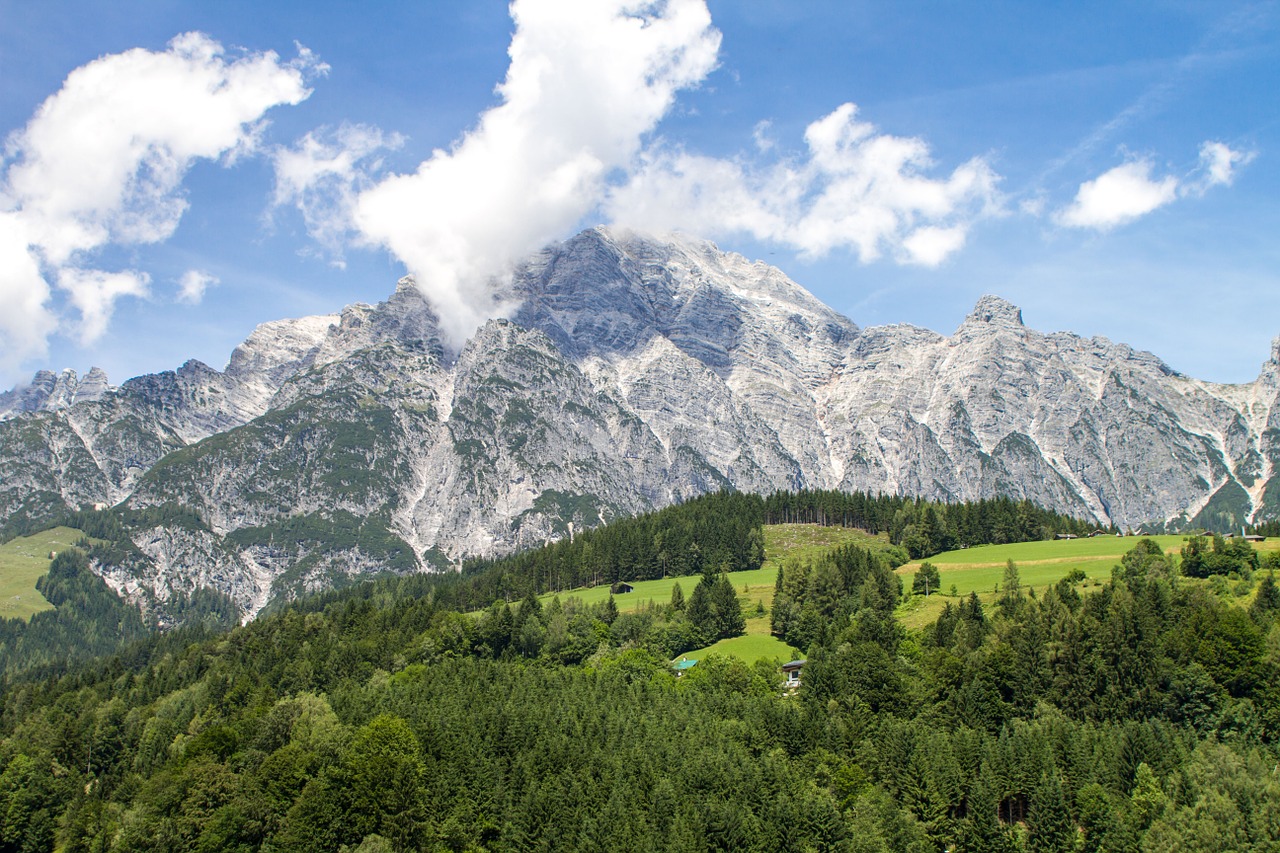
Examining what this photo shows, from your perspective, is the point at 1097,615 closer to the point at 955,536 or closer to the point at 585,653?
the point at 585,653

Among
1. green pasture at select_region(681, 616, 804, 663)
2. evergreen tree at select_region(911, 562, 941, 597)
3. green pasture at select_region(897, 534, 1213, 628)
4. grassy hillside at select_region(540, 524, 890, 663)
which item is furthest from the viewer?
evergreen tree at select_region(911, 562, 941, 597)

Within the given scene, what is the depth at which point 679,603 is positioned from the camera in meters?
157

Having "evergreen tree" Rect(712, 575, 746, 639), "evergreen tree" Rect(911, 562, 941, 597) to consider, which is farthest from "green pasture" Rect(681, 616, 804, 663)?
"evergreen tree" Rect(911, 562, 941, 597)

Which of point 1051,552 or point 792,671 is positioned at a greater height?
point 1051,552

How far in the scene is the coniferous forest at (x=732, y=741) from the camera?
79312 mm

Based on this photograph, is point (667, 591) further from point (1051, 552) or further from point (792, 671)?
point (1051, 552)

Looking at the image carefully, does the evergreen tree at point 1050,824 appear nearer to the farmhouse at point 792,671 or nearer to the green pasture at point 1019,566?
the farmhouse at point 792,671

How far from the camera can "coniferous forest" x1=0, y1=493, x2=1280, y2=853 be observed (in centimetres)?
7931

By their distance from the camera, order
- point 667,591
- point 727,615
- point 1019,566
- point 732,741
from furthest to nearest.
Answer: point 667,591, point 1019,566, point 727,615, point 732,741

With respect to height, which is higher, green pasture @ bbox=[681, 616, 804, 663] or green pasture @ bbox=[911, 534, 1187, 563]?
green pasture @ bbox=[911, 534, 1187, 563]

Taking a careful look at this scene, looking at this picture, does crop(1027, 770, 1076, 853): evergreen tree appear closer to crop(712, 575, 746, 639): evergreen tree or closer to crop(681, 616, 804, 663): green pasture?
crop(681, 616, 804, 663): green pasture

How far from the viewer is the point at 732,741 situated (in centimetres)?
9138

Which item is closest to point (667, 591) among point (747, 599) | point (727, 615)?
point (747, 599)

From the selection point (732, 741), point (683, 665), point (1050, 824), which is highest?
point (683, 665)
